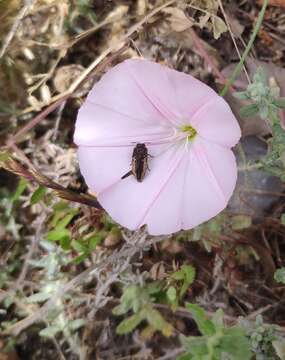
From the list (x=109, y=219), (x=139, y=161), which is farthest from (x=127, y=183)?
(x=109, y=219)

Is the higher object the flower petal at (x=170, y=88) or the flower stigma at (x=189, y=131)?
the flower petal at (x=170, y=88)

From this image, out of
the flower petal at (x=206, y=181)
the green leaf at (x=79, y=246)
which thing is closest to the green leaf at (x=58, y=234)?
the green leaf at (x=79, y=246)

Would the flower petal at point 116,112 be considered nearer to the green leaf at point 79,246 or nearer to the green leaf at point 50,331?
the green leaf at point 79,246

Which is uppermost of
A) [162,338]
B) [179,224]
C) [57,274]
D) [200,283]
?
[179,224]

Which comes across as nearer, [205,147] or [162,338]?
[205,147]

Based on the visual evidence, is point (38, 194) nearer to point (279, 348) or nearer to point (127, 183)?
point (127, 183)

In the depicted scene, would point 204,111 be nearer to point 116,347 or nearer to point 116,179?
point 116,179

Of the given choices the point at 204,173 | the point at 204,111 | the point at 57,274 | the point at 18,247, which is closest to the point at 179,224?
the point at 204,173
